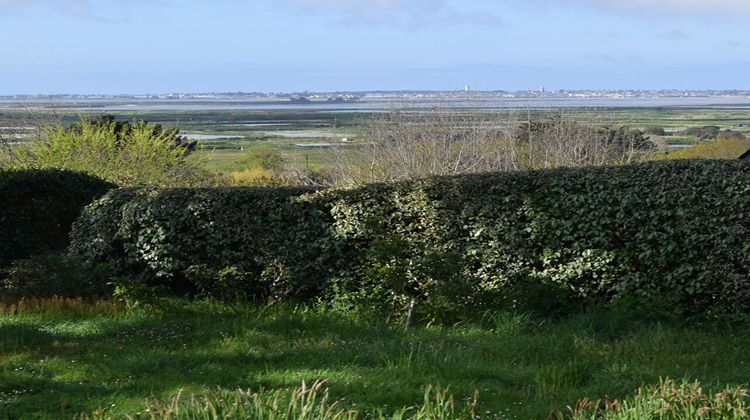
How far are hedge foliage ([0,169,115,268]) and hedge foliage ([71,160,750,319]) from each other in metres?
1.96

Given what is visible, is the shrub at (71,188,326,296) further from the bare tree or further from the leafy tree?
the bare tree

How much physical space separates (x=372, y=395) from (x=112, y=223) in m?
5.75

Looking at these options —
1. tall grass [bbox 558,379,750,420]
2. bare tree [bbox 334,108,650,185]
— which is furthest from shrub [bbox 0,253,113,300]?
bare tree [bbox 334,108,650,185]

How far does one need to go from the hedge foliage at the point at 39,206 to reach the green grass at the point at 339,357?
2.80 meters

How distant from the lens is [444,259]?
9.06 m

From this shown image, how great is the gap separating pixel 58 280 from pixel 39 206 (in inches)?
88.8

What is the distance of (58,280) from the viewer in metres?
10.2

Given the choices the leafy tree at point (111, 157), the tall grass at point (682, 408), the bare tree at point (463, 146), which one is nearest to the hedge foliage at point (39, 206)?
the leafy tree at point (111, 157)

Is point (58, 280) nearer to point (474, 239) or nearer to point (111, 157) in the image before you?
point (474, 239)

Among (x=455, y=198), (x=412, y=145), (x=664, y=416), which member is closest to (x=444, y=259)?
(x=455, y=198)

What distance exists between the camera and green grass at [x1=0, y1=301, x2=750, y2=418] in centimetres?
605

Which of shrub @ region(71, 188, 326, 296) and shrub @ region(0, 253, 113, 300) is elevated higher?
shrub @ region(71, 188, 326, 296)

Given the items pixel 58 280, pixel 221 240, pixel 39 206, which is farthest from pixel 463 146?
pixel 58 280

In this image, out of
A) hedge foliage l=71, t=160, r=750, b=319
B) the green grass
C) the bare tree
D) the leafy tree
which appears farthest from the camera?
the bare tree
